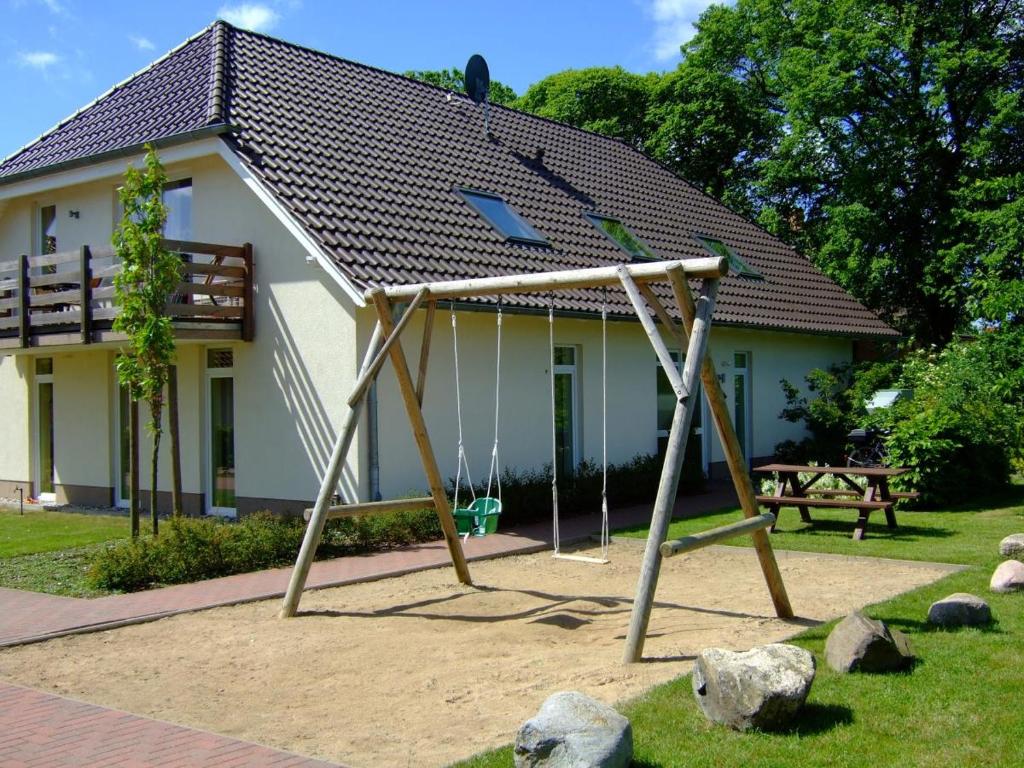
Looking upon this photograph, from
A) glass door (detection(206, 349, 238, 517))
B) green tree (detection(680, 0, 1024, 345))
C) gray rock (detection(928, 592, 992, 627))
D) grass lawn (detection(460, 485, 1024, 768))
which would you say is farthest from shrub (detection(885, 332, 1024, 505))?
glass door (detection(206, 349, 238, 517))

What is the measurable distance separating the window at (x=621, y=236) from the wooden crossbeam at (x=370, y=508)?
9.36m

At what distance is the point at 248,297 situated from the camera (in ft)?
46.5

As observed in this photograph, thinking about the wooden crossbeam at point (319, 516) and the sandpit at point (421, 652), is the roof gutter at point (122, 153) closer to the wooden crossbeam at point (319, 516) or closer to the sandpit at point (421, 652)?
the wooden crossbeam at point (319, 516)

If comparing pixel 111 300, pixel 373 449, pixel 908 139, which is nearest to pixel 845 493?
pixel 373 449

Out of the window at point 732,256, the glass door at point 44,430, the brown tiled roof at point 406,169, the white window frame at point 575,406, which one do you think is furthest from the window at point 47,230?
the window at point 732,256

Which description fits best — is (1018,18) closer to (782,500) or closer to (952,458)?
(952,458)

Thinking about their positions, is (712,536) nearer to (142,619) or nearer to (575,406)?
(142,619)

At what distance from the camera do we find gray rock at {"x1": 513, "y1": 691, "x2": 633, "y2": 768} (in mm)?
4500

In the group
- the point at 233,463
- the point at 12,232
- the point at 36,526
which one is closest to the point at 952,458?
the point at 233,463

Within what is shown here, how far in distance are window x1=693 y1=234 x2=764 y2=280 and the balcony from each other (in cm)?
1037

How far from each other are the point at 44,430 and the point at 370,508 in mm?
10792

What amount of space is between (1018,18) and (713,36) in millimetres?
8975

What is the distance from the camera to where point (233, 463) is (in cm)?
1454

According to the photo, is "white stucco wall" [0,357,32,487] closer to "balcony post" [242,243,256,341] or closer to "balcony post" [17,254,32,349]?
"balcony post" [17,254,32,349]
